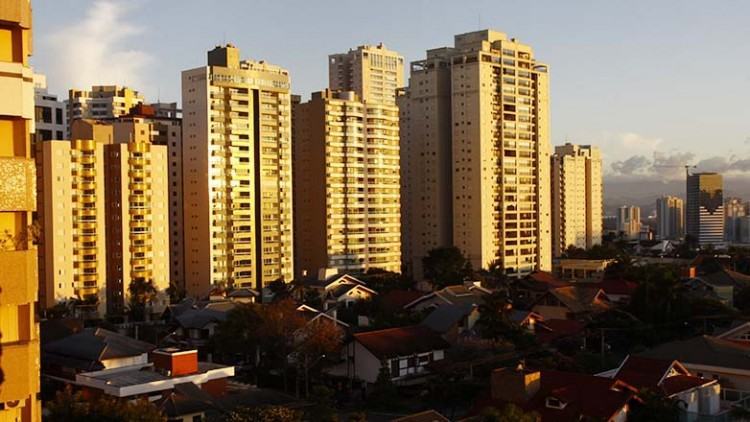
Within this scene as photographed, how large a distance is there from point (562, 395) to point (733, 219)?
385 feet

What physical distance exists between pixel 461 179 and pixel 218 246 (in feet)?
58.8

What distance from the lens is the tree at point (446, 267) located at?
137 ft

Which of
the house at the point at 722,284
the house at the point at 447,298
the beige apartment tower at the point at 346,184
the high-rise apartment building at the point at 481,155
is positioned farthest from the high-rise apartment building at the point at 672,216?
the house at the point at 447,298

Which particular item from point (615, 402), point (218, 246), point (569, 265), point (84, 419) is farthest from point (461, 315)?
point (569, 265)

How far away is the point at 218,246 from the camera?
44781 millimetres

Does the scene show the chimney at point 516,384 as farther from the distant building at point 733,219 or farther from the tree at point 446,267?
the distant building at point 733,219

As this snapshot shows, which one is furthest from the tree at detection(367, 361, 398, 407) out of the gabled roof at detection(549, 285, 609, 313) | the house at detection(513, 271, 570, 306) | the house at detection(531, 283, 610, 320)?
the house at detection(513, 271, 570, 306)

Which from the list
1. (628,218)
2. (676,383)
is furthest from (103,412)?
(628,218)

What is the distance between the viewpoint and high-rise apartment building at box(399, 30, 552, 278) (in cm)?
5391

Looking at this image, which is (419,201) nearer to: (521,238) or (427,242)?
(427,242)

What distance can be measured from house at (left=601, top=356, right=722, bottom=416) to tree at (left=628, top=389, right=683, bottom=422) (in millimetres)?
799

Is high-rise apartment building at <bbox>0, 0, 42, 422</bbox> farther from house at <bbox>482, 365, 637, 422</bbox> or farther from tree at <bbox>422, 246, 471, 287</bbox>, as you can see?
tree at <bbox>422, 246, 471, 287</bbox>

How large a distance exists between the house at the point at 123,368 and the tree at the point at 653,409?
31.7ft

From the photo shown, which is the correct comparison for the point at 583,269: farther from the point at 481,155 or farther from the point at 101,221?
the point at 101,221
